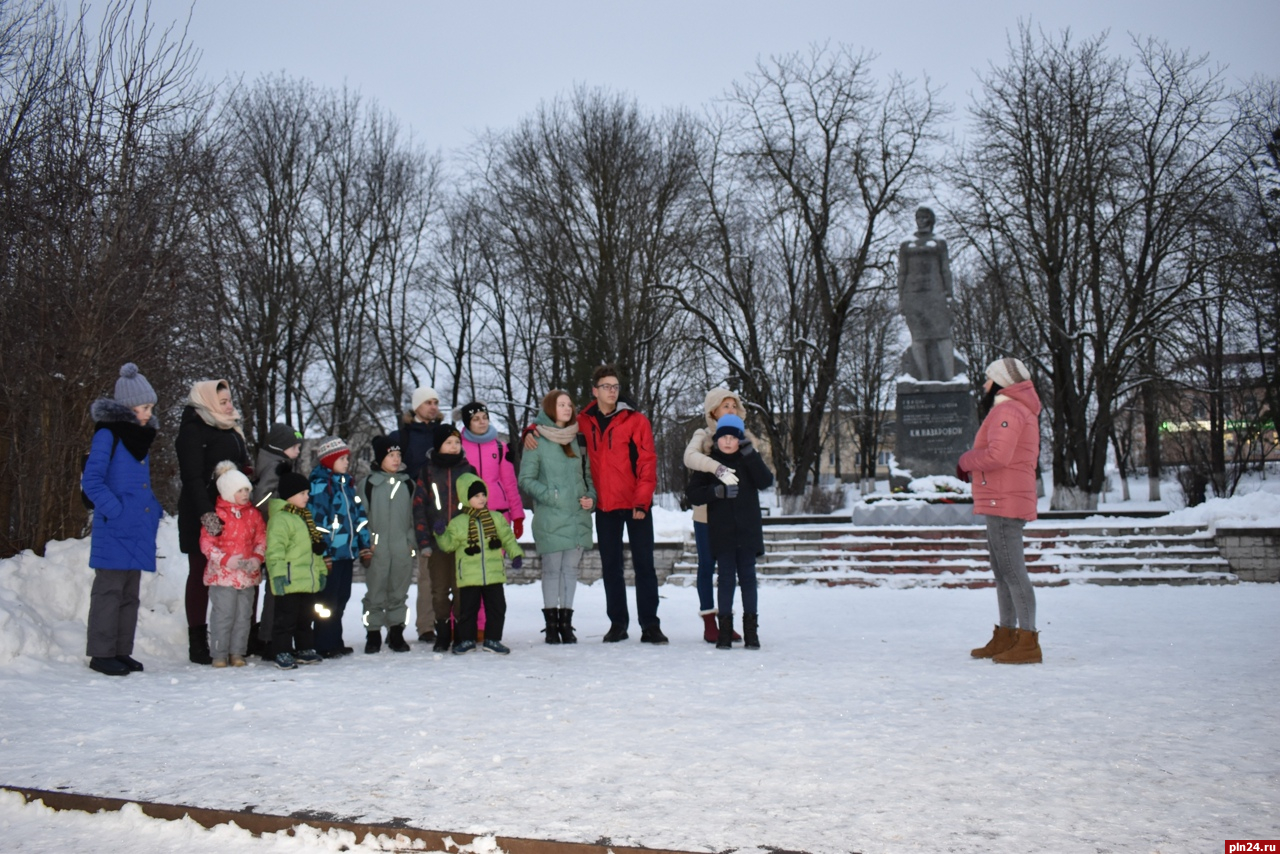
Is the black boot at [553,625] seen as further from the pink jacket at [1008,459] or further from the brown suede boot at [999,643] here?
the pink jacket at [1008,459]

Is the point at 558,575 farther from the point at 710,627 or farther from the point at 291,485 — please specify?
the point at 291,485

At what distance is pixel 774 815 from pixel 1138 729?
6.58 feet

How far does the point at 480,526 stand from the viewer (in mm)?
7023

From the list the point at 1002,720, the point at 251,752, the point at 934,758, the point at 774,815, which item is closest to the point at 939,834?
the point at 774,815

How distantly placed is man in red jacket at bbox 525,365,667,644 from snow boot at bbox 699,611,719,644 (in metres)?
0.33

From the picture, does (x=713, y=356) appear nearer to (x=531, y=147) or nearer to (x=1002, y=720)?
(x=531, y=147)

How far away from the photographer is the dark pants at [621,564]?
24.5 ft

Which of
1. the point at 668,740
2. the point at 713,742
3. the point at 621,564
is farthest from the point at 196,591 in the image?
the point at 713,742

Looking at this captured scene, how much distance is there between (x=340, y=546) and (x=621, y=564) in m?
2.01

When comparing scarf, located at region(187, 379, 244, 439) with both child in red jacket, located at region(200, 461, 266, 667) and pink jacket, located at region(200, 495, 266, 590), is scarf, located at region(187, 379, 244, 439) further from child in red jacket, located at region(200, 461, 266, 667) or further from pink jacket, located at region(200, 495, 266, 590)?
pink jacket, located at region(200, 495, 266, 590)

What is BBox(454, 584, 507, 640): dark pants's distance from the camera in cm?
697

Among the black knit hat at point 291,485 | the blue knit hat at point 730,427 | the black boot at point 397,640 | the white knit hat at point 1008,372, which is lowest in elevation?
the black boot at point 397,640

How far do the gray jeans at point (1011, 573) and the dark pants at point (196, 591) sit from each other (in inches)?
201

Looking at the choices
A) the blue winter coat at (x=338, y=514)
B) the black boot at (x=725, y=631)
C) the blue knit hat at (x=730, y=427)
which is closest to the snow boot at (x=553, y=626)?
the black boot at (x=725, y=631)
